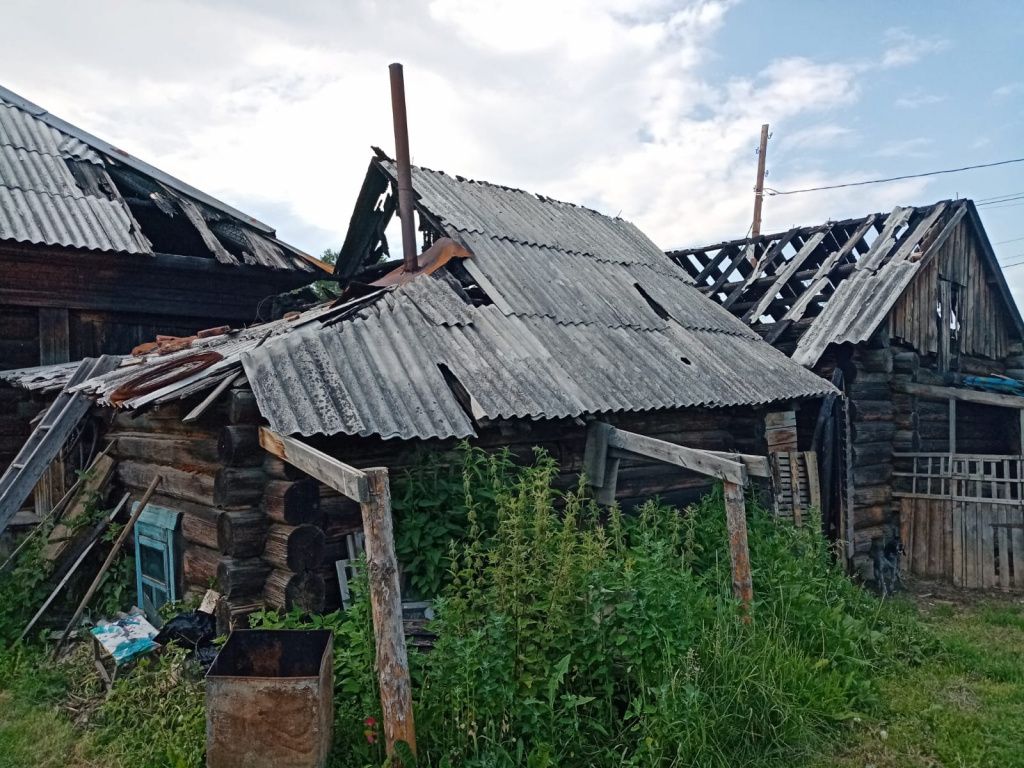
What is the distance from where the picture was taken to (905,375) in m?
11.1

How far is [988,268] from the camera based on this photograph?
13148 millimetres

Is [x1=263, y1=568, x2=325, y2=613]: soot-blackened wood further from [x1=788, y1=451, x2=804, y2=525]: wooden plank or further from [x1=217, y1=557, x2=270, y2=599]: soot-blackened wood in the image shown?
[x1=788, y1=451, x2=804, y2=525]: wooden plank

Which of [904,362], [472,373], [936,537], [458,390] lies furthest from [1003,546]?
[458,390]

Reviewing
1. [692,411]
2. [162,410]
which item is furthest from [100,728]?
[692,411]

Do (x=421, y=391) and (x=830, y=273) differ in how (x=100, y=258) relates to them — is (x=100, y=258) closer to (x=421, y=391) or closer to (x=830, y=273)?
(x=421, y=391)

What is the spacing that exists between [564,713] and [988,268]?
12.7 meters

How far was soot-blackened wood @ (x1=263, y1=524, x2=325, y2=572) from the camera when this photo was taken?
5410 millimetres

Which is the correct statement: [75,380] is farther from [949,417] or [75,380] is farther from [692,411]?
[949,417]

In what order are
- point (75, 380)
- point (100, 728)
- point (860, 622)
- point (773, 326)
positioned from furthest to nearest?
1. point (773, 326)
2. point (75, 380)
3. point (860, 622)
4. point (100, 728)

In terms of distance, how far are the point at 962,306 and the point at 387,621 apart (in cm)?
Answer: 1210

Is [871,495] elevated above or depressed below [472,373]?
below

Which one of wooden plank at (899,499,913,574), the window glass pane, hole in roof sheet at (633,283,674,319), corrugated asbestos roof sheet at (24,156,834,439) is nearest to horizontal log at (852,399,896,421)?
corrugated asbestos roof sheet at (24,156,834,439)

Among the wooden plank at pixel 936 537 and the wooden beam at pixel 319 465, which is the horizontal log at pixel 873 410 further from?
the wooden beam at pixel 319 465

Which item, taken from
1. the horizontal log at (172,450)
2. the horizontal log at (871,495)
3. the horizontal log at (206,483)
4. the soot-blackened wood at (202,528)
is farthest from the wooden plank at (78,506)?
the horizontal log at (871,495)
